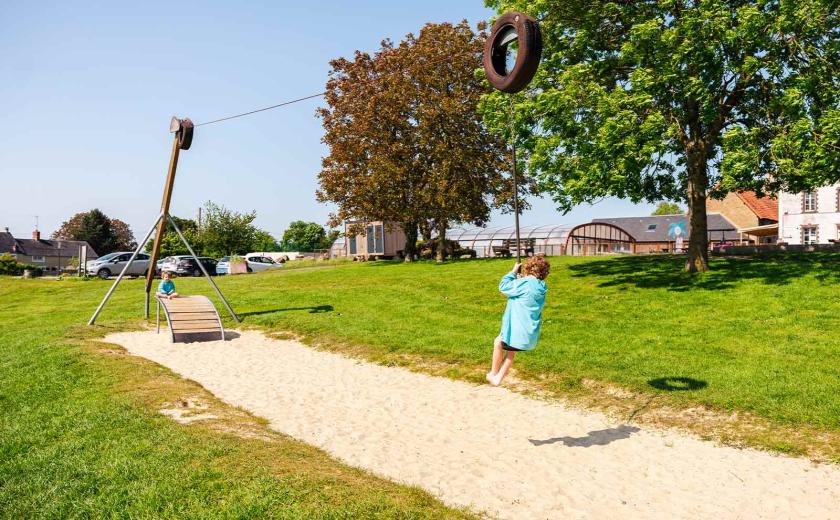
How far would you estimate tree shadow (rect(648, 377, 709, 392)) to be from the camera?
33.5 feet

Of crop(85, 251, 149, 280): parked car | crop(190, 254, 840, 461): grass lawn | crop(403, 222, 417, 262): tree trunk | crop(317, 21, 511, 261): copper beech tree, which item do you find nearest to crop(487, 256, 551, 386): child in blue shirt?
crop(190, 254, 840, 461): grass lawn

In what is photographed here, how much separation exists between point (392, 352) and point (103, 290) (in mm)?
20191

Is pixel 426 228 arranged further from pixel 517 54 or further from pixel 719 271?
pixel 517 54

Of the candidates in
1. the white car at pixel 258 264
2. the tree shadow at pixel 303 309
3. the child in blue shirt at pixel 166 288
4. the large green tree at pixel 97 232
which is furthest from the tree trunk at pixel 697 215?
the large green tree at pixel 97 232

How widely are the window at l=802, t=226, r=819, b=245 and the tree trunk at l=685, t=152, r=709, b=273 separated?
36050mm

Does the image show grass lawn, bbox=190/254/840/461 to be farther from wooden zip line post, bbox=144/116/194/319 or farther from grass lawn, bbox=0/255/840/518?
wooden zip line post, bbox=144/116/194/319

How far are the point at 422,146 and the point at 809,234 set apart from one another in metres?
35.9

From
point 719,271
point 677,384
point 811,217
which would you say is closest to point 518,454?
point 677,384

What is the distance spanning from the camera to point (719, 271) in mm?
20828

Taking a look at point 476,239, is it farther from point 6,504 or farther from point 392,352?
point 6,504

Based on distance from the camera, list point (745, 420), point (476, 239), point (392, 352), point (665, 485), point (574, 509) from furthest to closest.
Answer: point (476, 239)
point (392, 352)
point (745, 420)
point (665, 485)
point (574, 509)

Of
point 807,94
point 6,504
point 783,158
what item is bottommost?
point 6,504

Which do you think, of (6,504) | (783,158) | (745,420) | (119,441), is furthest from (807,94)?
(6,504)

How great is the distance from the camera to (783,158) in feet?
58.8
